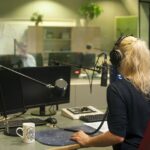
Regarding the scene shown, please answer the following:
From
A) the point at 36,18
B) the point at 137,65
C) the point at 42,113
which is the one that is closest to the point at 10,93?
the point at 42,113

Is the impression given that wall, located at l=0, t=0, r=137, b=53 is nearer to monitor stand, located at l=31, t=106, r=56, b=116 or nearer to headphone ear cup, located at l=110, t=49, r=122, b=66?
monitor stand, located at l=31, t=106, r=56, b=116

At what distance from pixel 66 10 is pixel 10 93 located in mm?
6048

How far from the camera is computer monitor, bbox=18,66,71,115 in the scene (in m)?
2.71

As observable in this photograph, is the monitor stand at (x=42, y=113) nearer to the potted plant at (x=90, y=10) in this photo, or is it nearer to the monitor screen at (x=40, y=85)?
the monitor screen at (x=40, y=85)

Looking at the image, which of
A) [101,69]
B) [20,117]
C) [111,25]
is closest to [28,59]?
[20,117]

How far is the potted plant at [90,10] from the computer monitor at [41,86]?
5.07 m

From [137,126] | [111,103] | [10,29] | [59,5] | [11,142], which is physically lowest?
[11,142]

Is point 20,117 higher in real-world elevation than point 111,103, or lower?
lower

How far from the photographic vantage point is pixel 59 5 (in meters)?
8.21

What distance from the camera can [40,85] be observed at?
2.78 m

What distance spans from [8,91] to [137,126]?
3.26 feet

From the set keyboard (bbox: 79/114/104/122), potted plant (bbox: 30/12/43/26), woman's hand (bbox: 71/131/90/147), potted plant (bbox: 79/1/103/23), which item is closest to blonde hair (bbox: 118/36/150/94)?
woman's hand (bbox: 71/131/90/147)

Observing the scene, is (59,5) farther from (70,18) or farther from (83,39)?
(83,39)

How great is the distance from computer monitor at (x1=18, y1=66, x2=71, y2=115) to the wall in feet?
17.1
